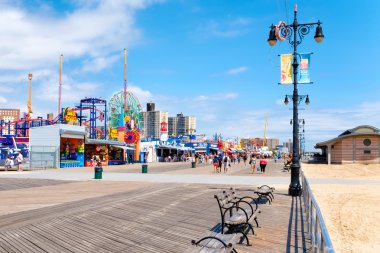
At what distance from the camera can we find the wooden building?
43500mm

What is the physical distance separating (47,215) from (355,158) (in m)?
42.8

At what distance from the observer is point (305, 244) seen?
7.30 m

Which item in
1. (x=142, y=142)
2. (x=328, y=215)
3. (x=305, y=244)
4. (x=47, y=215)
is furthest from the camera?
(x=142, y=142)

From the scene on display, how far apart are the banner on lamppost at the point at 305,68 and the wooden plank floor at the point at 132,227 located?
18.3 feet

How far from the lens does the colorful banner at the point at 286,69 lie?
49.6 feet

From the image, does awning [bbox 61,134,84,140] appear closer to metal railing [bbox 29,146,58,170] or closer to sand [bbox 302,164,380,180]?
metal railing [bbox 29,146,58,170]

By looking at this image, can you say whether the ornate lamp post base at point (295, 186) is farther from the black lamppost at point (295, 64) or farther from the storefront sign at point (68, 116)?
the storefront sign at point (68, 116)

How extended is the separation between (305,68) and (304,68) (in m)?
0.04

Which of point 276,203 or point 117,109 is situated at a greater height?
point 117,109

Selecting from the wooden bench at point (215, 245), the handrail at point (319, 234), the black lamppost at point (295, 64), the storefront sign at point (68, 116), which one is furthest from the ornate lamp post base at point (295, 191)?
the storefront sign at point (68, 116)

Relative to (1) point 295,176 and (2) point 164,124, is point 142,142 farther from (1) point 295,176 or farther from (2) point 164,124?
(1) point 295,176

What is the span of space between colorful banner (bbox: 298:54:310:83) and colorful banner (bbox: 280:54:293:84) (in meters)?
0.46

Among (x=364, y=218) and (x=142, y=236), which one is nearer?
(x=142, y=236)

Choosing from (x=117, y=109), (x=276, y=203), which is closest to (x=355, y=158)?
(x=276, y=203)
